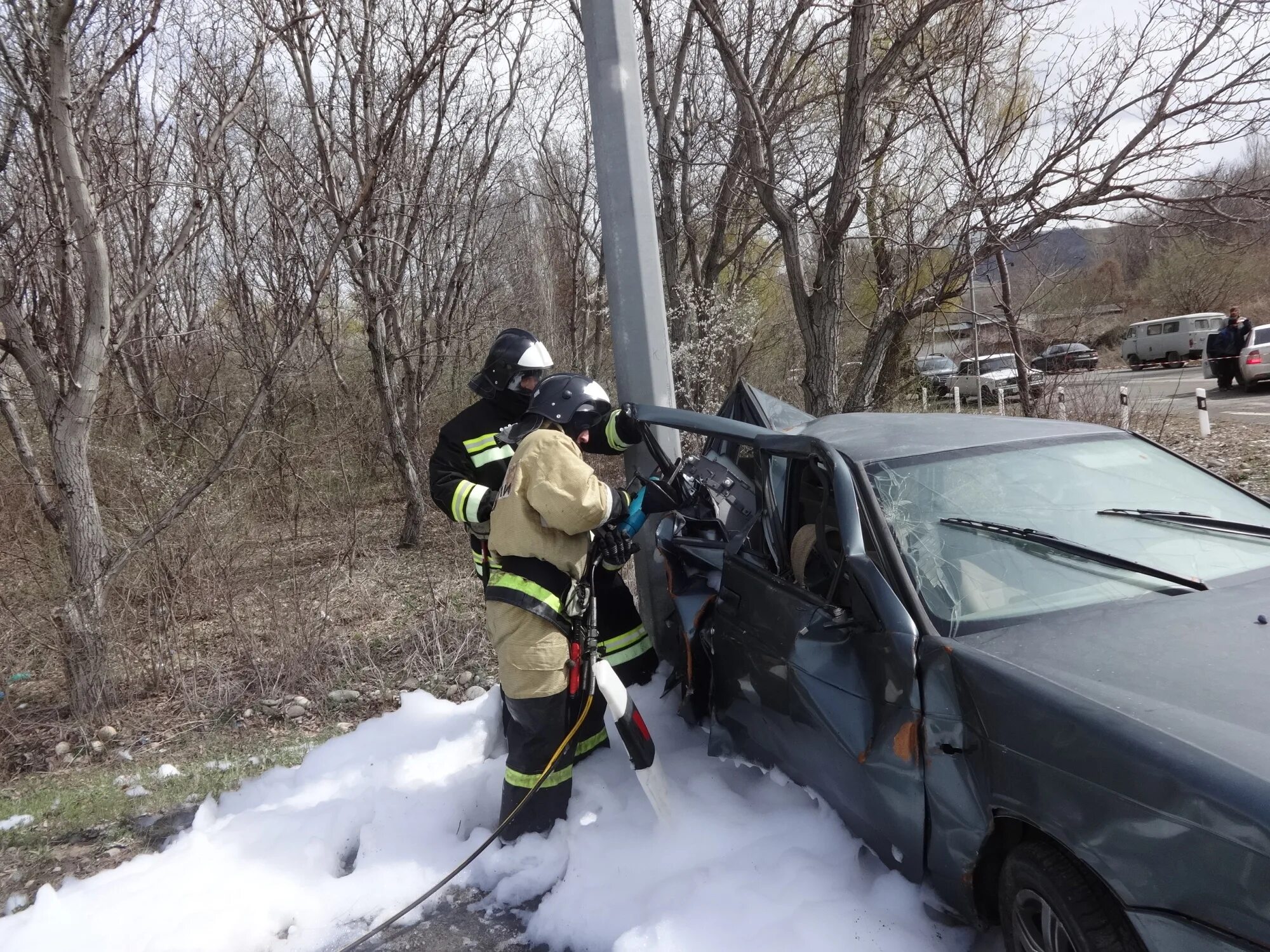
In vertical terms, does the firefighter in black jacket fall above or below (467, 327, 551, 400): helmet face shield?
below

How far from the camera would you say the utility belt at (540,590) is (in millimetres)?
3166

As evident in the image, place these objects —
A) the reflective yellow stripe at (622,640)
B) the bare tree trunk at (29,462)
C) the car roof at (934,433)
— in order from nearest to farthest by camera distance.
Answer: the car roof at (934,433)
the reflective yellow stripe at (622,640)
the bare tree trunk at (29,462)

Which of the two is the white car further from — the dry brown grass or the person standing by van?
the dry brown grass

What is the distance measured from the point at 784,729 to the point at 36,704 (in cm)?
521

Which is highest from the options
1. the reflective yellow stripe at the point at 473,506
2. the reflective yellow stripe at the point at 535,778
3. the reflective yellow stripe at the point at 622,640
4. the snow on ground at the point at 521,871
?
the reflective yellow stripe at the point at 473,506

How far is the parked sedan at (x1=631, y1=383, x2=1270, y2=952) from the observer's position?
5.43 ft

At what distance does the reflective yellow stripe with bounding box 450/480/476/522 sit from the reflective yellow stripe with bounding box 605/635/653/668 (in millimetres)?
895

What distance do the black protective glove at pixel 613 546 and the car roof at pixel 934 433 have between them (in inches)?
32.3

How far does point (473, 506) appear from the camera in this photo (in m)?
3.61

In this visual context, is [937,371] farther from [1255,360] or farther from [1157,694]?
[1157,694]

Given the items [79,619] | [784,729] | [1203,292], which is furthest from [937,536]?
[1203,292]

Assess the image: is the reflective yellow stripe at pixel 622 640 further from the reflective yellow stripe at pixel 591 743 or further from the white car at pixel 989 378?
the white car at pixel 989 378

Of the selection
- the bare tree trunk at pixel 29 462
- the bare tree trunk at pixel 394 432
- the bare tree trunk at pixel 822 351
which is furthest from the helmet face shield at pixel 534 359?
the bare tree trunk at pixel 394 432

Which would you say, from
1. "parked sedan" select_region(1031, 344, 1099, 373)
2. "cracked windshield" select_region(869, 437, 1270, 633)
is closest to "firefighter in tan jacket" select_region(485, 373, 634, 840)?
"cracked windshield" select_region(869, 437, 1270, 633)
